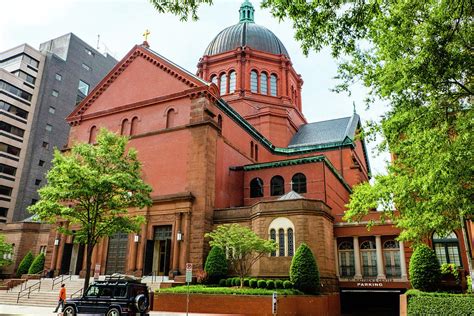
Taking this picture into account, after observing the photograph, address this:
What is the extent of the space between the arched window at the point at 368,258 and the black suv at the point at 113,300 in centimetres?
1738

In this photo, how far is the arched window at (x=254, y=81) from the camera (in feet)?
157

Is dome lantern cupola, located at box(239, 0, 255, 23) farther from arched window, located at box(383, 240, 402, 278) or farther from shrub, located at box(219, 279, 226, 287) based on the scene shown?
shrub, located at box(219, 279, 226, 287)

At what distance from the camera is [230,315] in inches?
755

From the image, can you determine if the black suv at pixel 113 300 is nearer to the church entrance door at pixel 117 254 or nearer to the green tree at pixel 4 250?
the church entrance door at pixel 117 254

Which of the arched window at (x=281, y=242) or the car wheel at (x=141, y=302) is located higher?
the arched window at (x=281, y=242)

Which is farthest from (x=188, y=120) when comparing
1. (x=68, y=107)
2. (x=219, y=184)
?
(x=68, y=107)

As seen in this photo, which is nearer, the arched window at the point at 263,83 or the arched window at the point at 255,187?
the arched window at the point at 255,187

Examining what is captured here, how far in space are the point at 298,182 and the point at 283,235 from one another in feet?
27.5

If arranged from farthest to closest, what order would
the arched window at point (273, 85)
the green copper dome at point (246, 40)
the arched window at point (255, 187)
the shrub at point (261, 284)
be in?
the green copper dome at point (246, 40), the arched window at point (273, 85), the arched window at point (255, 187), the shrub at point (261, 284)

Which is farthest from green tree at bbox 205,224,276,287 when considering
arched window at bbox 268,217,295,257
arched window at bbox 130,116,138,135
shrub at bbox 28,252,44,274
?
shrub at bbox 28,252,44,274

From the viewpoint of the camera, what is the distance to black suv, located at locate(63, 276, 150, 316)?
1570cm

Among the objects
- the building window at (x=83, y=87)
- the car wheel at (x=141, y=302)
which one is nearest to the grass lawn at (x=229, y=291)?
the car wheel at (x=141, y=302)

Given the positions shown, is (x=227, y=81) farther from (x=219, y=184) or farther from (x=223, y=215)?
(x=223, y=215)

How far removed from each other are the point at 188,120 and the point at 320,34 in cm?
2098
